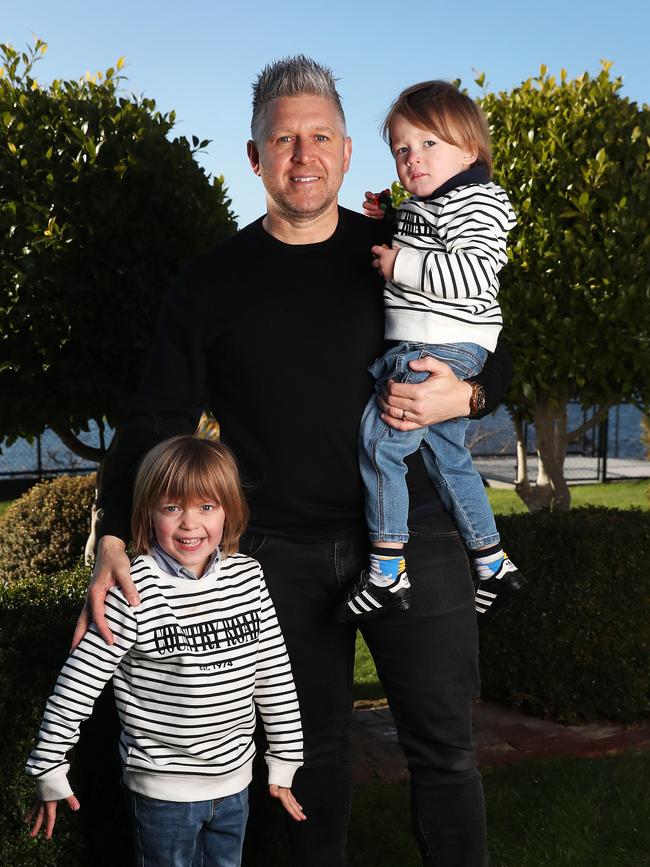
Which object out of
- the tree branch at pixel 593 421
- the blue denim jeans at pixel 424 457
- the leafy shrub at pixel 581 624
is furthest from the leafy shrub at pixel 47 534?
the blue denim jeans at pixel 424 457

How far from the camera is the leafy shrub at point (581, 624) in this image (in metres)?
5.09

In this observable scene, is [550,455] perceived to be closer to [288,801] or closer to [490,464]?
[288,801]

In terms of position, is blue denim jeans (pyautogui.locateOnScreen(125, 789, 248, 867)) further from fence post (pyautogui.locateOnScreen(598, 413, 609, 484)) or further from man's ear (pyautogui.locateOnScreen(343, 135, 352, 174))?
fence post (pyautogui.locateOnScreen(598, 413, 609, 484))

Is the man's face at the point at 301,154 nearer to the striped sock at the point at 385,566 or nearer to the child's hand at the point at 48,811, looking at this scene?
the striped sock at the point at 385,566

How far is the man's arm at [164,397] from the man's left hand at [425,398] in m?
0.55

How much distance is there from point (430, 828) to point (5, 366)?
11.4 feet

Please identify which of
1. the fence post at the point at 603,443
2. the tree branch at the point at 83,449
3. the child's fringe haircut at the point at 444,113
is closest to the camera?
the child's fringe haircut at the point at 444,113

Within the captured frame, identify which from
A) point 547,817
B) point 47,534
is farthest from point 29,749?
point 47,534

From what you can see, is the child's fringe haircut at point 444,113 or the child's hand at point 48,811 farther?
the child's fringe haircut at point 444,113

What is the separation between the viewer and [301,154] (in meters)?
2.57

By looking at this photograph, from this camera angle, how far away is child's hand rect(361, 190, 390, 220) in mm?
2994

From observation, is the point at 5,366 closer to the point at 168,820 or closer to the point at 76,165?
the point at 76,165

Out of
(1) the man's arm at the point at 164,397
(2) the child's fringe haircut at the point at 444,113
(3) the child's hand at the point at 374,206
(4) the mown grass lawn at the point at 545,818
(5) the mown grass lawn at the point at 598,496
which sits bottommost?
(4) the mown grass lawn at the point at 545,818

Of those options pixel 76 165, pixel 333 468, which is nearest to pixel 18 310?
pixel 76 165
